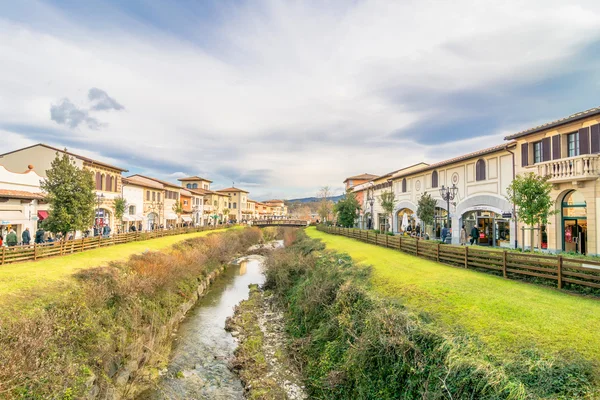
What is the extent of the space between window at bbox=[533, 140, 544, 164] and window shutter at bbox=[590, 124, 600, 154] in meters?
3.06

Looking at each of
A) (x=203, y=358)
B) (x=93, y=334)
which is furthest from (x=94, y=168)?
(x=203, y=358)

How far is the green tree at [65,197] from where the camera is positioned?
19188 mm

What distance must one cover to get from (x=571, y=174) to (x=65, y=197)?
30.5 metres

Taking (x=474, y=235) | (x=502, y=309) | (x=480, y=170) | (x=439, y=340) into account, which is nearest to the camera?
(x=439, y=340)

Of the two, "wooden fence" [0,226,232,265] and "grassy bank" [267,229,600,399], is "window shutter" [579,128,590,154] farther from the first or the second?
"wooden fence" [0,226,232,265]

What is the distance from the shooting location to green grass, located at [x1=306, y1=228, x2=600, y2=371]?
659 centimetres

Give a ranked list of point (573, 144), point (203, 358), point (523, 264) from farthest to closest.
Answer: point (573, 144) → point (203, 358) → point (523, 264)

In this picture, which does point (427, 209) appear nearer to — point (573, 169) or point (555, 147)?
point (555, 147)

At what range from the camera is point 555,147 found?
18.8 m

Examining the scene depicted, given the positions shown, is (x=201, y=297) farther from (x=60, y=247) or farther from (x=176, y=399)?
(x=176, y=399)

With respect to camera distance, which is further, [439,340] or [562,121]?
[562,121]

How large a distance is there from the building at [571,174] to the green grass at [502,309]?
9465 mm

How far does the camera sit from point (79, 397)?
7410 millimetres

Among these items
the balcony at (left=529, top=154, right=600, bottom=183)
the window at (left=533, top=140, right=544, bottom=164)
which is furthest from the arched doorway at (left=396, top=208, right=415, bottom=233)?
the balcony at (left=529, top=154, right=600, bottom=183)
